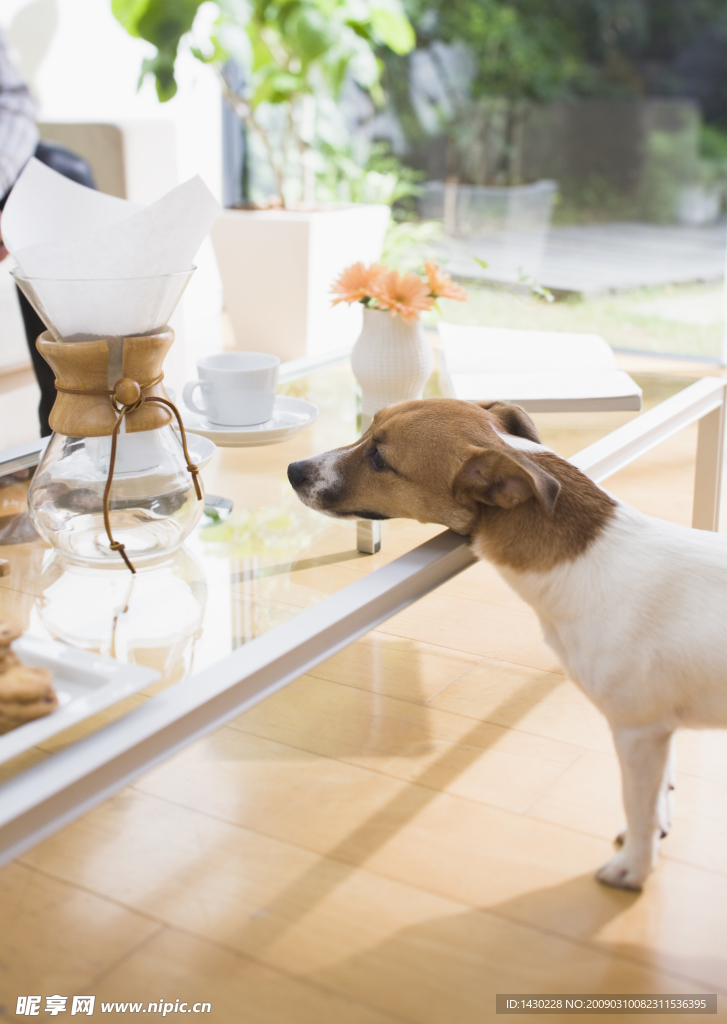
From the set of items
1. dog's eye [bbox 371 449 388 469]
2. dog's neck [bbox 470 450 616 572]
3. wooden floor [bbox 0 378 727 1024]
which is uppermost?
dog's eye [bbox 371 449 388 469]

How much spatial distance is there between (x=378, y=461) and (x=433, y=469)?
69 mm

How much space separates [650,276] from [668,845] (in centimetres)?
285

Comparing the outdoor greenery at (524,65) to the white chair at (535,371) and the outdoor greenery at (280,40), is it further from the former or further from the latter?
the white chair at (535,371)

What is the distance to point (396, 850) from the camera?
1.07 metres

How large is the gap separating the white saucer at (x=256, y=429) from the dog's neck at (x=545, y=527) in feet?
1.61

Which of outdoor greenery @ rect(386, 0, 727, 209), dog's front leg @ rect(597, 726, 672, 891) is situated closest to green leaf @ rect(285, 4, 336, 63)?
outdoor greenery @ rect(386, 0, 727, 209)

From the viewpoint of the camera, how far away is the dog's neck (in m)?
0.89

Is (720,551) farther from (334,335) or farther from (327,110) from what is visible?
(327,110)

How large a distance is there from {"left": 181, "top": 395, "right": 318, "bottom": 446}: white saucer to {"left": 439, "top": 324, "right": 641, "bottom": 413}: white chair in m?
0.23

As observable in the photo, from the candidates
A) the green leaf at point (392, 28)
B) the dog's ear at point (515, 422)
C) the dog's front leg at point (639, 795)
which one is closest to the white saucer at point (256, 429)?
the dog's ear at point (515, 422)

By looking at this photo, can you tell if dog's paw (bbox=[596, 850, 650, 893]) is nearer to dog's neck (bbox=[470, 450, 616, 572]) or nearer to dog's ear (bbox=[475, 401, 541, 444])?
dog's neck (bbox=[470, 450, 616, 572])

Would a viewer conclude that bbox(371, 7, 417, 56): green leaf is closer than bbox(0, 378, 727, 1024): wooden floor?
No

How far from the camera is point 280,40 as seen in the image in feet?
10.3

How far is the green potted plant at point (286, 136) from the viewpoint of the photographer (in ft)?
9.68
